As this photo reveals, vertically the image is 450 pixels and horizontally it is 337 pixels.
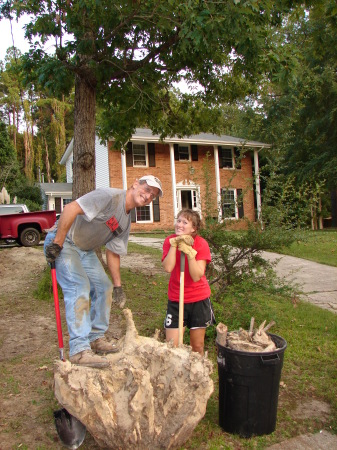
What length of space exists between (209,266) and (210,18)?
9.65 feet

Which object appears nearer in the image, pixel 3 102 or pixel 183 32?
pixel 183 32

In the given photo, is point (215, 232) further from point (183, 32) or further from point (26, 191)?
point (26, 191)

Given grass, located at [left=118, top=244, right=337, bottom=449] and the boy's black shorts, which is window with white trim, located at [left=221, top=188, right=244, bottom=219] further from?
the boy's black shorts

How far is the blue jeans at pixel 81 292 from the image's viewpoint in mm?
3252

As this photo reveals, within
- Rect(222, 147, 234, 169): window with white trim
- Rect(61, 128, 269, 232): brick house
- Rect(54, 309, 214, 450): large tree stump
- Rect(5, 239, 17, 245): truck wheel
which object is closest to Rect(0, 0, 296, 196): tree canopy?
Rect(54, 309, 214, 450): large tree stump

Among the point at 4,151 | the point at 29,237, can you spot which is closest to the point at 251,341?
the point at 29,237

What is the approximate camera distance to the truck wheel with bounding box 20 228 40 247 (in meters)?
13.6

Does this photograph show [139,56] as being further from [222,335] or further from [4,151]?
[4,151]

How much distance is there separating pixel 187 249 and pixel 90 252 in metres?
0.97

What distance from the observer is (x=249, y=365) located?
2.86m

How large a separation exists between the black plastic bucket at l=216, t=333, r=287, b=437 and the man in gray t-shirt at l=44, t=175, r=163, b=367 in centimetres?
88

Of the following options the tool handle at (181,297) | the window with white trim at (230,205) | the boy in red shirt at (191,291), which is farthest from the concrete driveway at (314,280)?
the tool handle at (181,297)

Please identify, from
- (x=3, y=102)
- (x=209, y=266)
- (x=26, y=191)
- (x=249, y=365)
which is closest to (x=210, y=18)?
(x=209, y=266)

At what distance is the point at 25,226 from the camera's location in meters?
13.7
